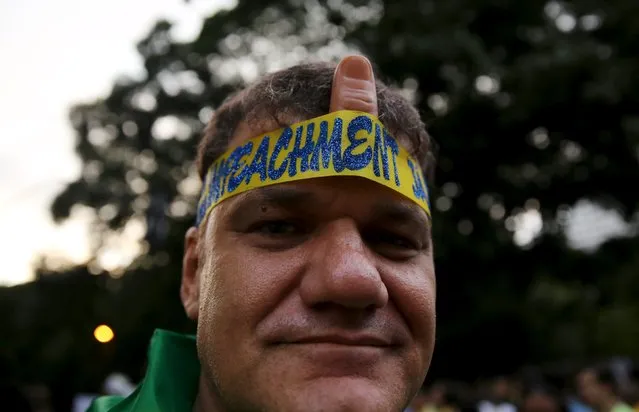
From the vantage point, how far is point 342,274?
139 cm

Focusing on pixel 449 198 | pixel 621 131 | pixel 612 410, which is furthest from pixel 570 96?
pixel 612 410

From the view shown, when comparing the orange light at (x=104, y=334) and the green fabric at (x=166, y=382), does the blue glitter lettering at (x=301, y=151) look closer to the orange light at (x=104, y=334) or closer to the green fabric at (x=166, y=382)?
the green fabric at (x=166, y=382)

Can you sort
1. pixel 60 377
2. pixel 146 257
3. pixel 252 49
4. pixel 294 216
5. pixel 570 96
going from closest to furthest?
pixel 294 216 → pixel 570 96 → pixel 252 49 → pixel 146 257 → pixel 60 377

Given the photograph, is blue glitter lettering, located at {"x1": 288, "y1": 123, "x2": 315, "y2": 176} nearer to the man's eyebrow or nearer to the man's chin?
the man's eyebrow

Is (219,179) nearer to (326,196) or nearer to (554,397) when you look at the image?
(326,196)

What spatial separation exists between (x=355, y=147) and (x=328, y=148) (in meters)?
0.07

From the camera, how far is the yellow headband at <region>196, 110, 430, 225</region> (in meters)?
1.51

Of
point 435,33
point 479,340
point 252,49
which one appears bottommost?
point 479,340

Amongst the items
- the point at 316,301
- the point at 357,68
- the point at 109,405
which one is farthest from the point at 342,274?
the point at 109,405

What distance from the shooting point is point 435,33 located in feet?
35.0

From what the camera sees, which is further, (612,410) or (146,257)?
(146,257)

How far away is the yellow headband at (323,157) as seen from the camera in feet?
4.95

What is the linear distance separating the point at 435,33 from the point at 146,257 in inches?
393

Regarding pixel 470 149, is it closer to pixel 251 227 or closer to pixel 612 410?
pixel 612 410
